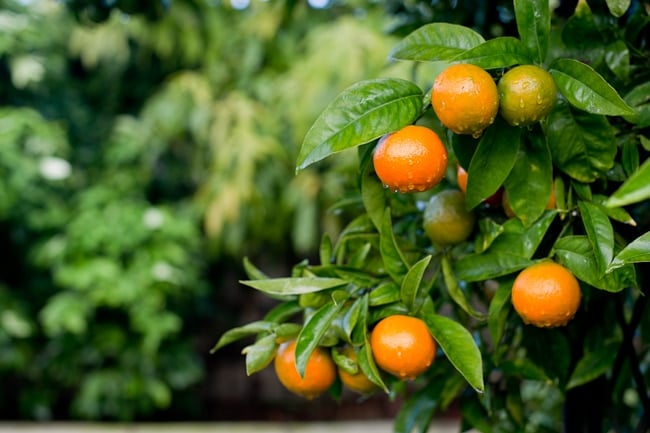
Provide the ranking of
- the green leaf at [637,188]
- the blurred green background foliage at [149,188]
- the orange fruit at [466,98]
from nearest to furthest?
1. the green leaf at [637,188]
2. the orange fruit at [466,98]
3. the blurred green background foliage at [149,188]

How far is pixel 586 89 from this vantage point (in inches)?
15.6

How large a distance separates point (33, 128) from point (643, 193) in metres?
2.52

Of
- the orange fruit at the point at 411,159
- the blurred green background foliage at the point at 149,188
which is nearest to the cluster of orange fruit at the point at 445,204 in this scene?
the orange fruit at the point at 411,159

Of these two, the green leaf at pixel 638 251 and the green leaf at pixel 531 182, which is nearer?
the green leaf at pixel 638 251

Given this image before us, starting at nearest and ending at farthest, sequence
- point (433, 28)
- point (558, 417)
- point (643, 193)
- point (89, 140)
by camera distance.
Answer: point (643, 193), point (433, 28), point (558, 417), point (89, 140)

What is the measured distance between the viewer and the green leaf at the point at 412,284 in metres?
0.43

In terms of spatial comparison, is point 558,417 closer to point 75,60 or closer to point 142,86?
point 142,86

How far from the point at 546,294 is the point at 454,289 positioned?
0.08 m

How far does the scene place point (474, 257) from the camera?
490mm

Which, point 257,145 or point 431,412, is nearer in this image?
point 431,412

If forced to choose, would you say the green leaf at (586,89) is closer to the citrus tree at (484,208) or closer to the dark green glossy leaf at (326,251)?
the citrus tree at (484,208)

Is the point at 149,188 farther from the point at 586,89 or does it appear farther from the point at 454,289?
the point at 586,89

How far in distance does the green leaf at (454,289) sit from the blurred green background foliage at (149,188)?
181cm

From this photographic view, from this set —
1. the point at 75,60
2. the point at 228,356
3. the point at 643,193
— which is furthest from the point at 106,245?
the point at 643,193
